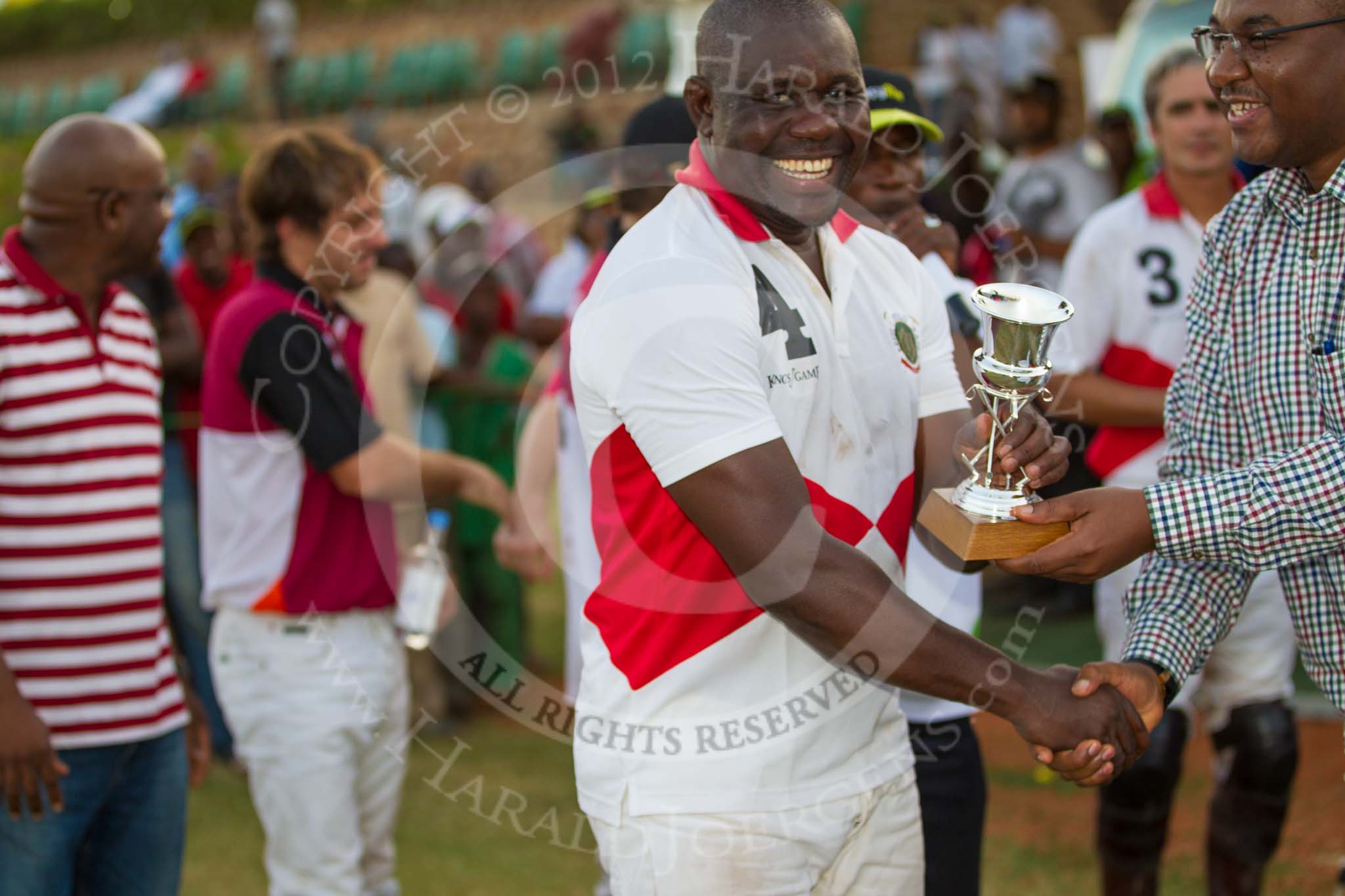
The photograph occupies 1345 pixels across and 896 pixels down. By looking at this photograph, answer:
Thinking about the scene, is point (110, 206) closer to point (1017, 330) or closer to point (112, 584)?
point (112, 584)

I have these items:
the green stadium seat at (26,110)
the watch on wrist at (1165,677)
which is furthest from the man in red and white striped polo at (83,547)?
the green stadium seat at (26,110)

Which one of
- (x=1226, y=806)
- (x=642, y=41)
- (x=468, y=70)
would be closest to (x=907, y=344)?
(x=1226, y=806)

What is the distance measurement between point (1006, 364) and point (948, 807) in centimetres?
111

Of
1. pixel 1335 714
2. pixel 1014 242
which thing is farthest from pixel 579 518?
pixel 1335 714

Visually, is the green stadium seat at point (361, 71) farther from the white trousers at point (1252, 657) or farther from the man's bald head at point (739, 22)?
the man's bald head at point (739, 22)

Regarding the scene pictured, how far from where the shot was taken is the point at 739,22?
7.68ft

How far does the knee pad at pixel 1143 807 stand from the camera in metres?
4.02

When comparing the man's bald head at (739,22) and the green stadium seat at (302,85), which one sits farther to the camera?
the green stadium seat at (302,85)

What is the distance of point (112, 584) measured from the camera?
10.5 ft

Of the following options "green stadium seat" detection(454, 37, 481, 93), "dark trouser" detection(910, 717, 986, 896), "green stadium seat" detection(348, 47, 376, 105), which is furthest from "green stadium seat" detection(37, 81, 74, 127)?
"dark trouser" detection(910, 717, 986, 896)

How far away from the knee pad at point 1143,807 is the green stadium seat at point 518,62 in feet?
54.7

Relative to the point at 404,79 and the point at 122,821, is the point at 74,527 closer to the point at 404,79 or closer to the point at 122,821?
the point at 122,821

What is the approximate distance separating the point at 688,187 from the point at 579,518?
2.04m

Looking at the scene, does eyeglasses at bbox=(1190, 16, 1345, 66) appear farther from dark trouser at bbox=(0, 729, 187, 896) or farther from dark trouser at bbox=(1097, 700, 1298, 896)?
dark trouser at bbox=(0, 729, 187, 896)
